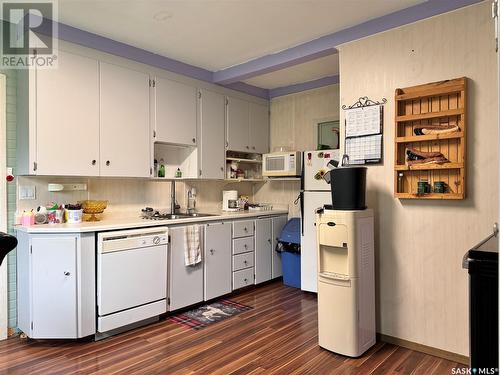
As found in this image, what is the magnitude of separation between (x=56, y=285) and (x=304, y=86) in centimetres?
356

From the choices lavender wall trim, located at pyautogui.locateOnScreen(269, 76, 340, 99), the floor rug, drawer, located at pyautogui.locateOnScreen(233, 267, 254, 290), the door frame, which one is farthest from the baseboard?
the door frame

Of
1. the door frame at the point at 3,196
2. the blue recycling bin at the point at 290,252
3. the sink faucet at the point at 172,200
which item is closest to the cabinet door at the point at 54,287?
the door frame at the point at 3,196

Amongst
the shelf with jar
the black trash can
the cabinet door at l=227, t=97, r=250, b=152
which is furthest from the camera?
the shelf with jar

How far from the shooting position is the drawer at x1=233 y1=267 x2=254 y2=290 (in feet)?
12.7

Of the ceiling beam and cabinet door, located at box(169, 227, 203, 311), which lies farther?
cabinet door, located at box(169, 227, 203, 311)

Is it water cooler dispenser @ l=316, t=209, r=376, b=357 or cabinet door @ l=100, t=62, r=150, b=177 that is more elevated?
cabinet door @ l=100, t=62, r=150, b=177

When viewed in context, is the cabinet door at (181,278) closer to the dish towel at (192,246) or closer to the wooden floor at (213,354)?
the dish towel at (192,246)

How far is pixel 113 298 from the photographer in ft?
9.25

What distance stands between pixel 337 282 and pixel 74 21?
2.94m

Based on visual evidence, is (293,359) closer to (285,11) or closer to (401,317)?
(401,317)

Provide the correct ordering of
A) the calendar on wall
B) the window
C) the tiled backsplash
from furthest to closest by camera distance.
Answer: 1. the window
2. the tiled backsplash
3. the calendar on wall

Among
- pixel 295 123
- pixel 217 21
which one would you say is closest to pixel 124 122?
pixel 217 21

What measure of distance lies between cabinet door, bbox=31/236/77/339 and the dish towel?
1.01m

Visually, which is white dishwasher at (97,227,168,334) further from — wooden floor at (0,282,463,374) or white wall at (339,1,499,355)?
white wall at (339,1,499,355)
